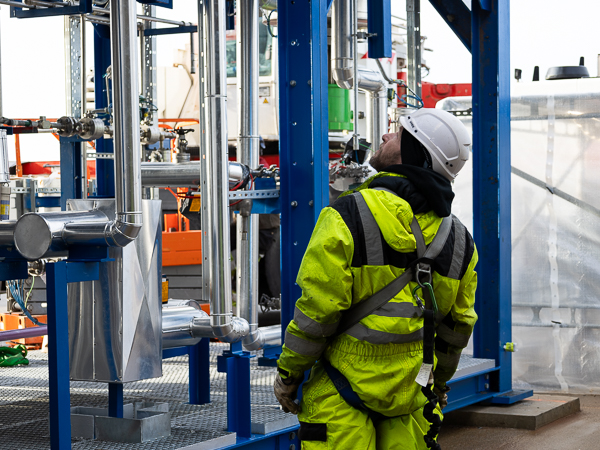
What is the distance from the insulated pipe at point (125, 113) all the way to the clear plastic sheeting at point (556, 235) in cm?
490

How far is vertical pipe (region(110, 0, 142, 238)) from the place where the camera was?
10.4 feet

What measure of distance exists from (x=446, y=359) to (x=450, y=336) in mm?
107

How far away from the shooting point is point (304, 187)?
412 cm

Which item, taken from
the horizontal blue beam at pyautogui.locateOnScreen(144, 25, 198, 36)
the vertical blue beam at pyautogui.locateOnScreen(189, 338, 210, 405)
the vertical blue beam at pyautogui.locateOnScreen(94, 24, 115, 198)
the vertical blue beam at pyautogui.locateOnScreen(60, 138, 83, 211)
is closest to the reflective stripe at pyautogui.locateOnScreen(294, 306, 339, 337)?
the vertical blue beam at pyautogui.locateOnScreen(189, 338, 210, 405)

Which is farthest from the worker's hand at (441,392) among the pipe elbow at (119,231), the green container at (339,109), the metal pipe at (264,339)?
the green container at (339,109)

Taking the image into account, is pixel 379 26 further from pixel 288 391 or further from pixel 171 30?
pixel 288 391

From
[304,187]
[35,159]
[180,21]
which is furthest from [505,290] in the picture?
[35,159]

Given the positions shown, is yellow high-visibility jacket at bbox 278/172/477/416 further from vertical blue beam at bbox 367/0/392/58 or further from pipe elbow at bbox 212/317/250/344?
vertical blue beam at bbox 367/0/392/58

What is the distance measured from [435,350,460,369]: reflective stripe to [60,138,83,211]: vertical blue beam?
11.5 ft

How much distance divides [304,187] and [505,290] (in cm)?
260

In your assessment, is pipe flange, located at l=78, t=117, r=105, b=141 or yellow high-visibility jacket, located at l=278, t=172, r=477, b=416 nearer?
yellow high-visibility jacket, located at l=278, t=172, r=477, b=416

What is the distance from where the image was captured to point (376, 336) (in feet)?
8.70

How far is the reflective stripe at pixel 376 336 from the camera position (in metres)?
2.65

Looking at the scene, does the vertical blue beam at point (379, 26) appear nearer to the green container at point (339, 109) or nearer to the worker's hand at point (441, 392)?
the worker's hand at point (441, 392)
